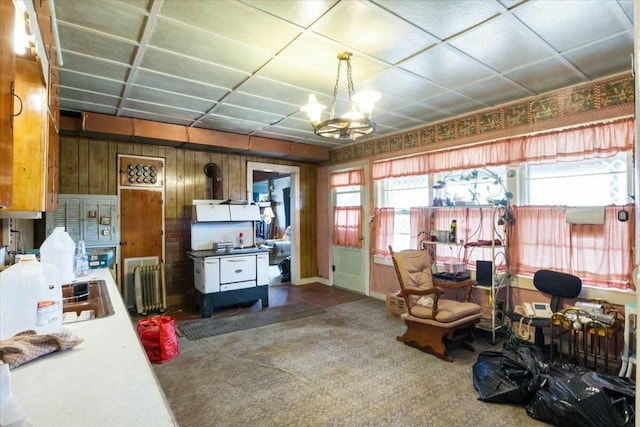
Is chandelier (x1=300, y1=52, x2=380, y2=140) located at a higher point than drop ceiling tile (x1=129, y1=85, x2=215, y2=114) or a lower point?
lower

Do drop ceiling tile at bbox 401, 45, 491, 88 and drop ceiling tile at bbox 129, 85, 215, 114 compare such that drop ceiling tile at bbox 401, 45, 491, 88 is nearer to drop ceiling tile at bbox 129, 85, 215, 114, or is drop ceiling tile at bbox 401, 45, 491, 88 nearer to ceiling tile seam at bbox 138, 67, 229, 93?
ceiling tile seam at bbox 138, 67, 229, 93

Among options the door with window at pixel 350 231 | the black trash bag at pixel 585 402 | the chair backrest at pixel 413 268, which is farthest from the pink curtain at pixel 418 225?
the black trash bag at pixel 585 402

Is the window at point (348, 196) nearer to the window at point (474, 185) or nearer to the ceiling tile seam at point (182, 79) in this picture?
the window at point (474, 185)

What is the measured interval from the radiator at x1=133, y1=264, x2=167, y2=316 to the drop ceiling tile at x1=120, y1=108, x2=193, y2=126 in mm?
2077

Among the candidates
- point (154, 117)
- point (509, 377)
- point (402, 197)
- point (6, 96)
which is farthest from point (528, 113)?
point (154, 117)

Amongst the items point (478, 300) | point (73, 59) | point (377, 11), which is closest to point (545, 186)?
point (478, 300)

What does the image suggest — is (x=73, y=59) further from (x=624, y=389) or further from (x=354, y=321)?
(x=624, y=389)

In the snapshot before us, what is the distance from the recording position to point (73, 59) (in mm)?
2654

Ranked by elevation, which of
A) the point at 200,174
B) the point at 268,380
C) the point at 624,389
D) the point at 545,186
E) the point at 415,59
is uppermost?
the point at 415,59

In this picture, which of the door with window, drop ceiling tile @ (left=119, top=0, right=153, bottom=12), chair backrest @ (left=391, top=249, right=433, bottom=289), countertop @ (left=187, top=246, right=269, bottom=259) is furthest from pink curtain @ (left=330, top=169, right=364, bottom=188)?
drop ceiling tile @ (left=119, top=0, right=153, bottom=12)

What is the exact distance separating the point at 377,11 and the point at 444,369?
2908 mm

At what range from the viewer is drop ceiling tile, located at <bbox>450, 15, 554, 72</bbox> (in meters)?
2.24

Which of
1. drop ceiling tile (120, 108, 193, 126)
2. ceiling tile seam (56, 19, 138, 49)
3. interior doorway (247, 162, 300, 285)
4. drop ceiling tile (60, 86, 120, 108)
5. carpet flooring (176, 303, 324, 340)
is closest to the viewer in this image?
ceiling tile seam (56, 19, 138, 49)

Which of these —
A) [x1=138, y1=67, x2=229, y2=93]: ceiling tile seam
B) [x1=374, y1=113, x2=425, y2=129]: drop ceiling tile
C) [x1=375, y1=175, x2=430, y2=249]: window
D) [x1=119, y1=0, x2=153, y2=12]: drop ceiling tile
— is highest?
[x1=119, y1=0, x2=153, y2=12]: drop ceiling tile
